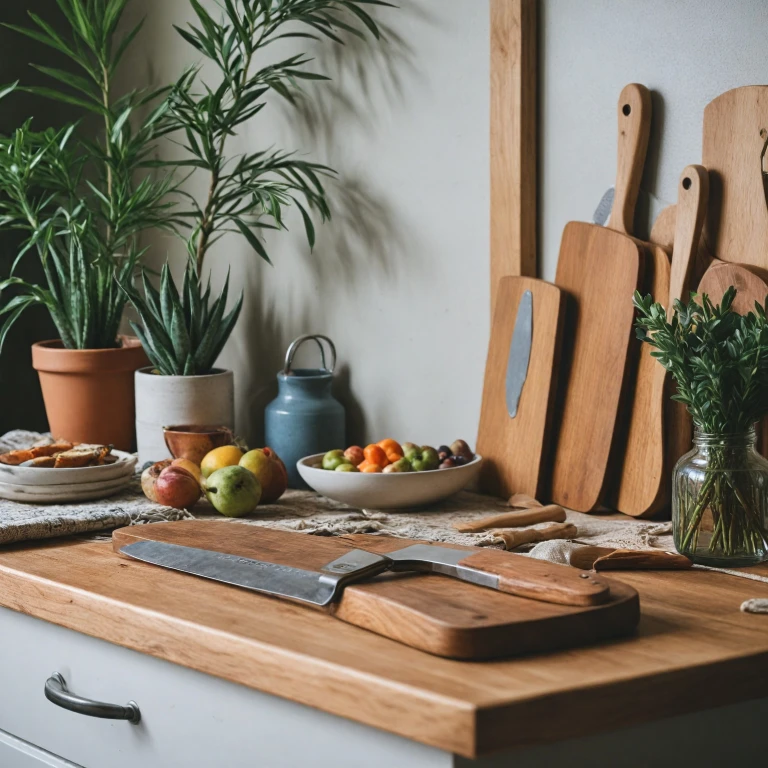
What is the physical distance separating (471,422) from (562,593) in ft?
2.72

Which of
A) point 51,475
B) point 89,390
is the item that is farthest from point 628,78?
point 89,390

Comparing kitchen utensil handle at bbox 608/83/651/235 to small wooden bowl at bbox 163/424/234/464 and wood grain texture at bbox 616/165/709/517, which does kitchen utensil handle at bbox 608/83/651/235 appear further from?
small wooden bowl at bbox 163/424/234/464

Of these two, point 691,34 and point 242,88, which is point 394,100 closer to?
point 242,88

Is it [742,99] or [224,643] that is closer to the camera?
[224,643]

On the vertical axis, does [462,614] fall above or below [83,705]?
above

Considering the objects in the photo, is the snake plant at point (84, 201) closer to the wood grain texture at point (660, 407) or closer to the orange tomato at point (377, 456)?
the orange tomato at point (377, 456)

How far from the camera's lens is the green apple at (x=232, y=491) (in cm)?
147

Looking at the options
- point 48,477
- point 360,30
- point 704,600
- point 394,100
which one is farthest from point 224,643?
point 360,30

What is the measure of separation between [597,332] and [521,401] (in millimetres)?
166

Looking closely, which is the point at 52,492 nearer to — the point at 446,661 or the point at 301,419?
the point at 301,419

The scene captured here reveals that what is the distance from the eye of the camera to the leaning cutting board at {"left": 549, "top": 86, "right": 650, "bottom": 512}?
4.65ft

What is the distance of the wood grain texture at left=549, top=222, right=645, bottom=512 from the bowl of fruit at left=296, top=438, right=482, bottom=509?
0.51 feet

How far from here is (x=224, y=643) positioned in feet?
3.03

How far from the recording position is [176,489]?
1.50 metres
